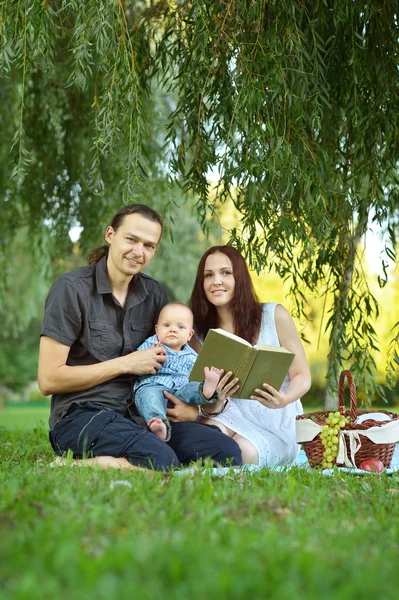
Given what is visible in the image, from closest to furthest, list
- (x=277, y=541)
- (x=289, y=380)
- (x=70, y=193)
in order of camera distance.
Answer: (x=277, y=541), (x=289, y=380), (x=70, y=193)

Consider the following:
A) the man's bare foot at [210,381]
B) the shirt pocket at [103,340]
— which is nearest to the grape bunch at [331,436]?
the man's bare foot at [210,381]

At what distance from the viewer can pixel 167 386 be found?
13.5ft

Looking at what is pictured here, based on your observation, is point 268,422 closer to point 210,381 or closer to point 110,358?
point 210,381

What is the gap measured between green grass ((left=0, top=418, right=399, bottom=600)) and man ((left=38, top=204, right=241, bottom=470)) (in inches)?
21.8

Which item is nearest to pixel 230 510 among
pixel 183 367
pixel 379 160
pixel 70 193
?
pixel 183 367

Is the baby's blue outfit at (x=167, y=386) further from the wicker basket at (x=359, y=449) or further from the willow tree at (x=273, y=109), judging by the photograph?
the willow tree at (x=273, y=109)

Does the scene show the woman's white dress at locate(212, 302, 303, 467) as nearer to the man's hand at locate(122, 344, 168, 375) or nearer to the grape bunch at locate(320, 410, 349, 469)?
the grape bunch at locate(320, 410, 349, 469)

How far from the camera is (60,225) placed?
Result: 7168mm

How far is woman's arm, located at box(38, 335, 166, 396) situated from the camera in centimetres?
395

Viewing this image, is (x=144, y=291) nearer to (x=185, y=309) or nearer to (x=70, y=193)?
(x=185, y=309)

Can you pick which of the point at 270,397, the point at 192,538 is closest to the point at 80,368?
the point at 270,397

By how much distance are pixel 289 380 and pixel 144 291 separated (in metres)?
1.02

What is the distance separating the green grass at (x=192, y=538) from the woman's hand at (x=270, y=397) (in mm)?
855

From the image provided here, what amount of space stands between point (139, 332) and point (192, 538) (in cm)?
229
